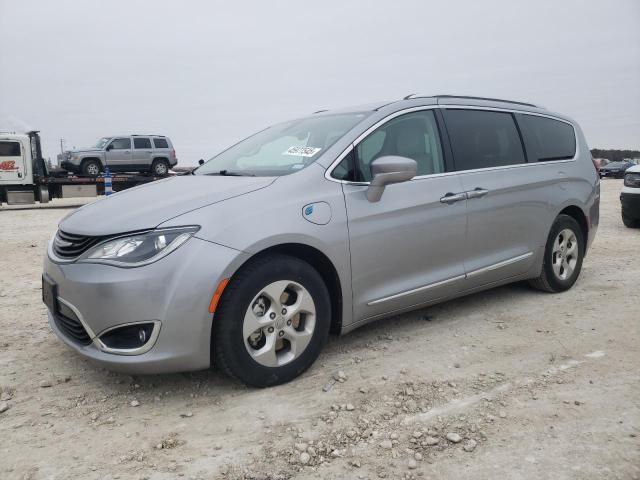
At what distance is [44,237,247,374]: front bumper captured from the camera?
2580 mm

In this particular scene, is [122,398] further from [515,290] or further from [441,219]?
[515,290]

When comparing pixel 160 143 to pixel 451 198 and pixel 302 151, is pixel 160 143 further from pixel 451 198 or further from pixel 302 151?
pixel 451 198

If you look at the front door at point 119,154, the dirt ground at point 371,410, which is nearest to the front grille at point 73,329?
the dirt ground at point 371,410

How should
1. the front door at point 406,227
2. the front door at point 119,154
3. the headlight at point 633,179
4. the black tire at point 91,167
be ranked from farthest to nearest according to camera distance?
the front door at point 119,154
the black tire at point 91,167
the headlight at point 633,179
the front door at point 406,227

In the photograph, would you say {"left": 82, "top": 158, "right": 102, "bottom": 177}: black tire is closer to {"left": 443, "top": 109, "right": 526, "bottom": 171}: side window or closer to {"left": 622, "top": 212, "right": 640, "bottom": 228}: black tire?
{"left": 622, "top": 212, "right": 640, "bottom": 228}: black tire

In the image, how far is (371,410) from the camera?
266 centimetres

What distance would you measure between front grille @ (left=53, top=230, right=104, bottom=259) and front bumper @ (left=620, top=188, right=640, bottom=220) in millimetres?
8583

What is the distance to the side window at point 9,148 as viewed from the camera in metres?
17.0

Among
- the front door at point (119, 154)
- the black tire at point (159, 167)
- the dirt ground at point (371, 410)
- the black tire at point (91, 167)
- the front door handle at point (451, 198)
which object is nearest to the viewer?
the dirt ground at point (371, 410)

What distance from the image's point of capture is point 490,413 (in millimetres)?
2596

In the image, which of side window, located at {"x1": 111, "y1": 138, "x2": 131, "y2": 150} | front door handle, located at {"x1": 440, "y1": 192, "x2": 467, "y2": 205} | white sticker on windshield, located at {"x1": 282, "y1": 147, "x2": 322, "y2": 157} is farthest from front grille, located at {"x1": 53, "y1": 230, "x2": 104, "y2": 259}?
side window, located at {"x1": 111, "y1": 138, "x2": 131, "y2": 150}

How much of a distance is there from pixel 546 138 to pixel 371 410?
10.5 feet

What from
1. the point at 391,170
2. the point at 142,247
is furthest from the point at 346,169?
the point at 142,247

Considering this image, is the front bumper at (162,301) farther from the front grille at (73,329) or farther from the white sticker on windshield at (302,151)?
the white sticker on windshield at (302,151)
